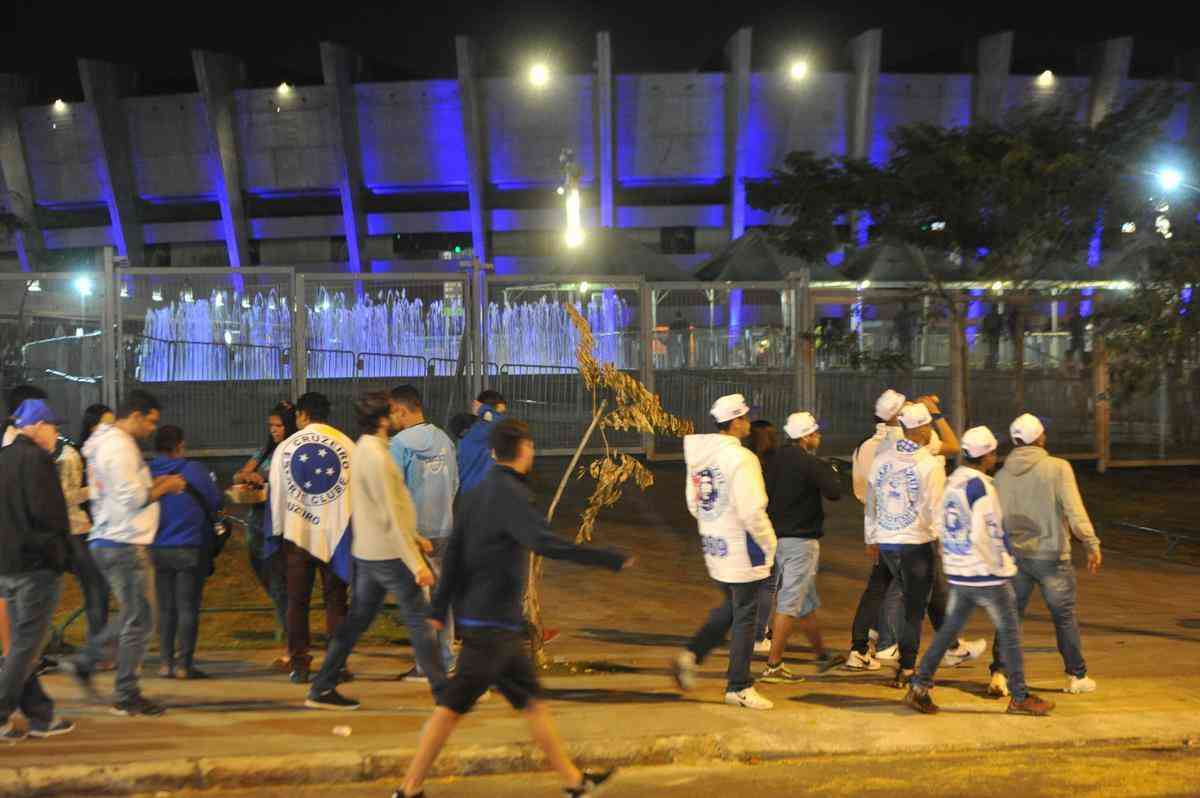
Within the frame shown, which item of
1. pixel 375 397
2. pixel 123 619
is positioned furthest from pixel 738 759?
pixel 123 619

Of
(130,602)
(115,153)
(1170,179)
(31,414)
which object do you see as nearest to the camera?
(31,414)

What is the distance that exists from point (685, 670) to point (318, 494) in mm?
2462

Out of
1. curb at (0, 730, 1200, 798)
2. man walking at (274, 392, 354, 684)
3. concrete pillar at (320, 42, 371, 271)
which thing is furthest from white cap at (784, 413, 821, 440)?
concrete pillar at (320, 42, 371, 271)

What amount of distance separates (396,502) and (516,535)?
1.48 m

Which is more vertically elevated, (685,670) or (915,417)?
(915,417)

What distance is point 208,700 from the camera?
6941 mm

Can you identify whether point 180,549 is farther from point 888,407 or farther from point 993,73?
point 993,73

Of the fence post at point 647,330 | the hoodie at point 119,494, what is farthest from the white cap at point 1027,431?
the fence post at point 647,330

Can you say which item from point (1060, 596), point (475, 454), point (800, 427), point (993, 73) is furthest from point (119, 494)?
point (993, 73)

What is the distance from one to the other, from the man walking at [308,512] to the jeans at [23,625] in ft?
4.73

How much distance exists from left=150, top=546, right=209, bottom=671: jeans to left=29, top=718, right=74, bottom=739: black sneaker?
1.11m

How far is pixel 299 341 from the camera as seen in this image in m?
16.3

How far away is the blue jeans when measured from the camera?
6664mm

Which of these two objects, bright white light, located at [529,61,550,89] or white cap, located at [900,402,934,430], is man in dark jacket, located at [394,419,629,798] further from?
bright white light, located at [529,61,550,89]
